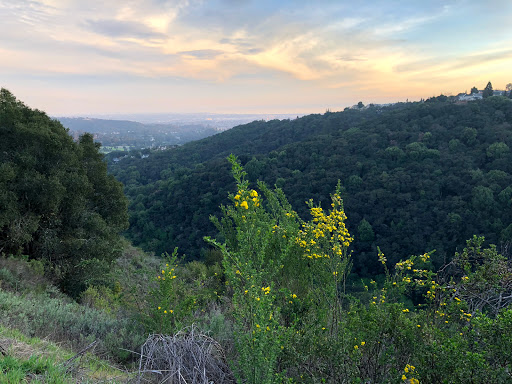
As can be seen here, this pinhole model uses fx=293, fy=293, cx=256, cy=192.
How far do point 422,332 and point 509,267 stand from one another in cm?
135

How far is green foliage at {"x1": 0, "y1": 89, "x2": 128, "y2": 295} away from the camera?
Answer: 7.62 meters

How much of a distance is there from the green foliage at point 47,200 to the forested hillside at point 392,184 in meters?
19.4

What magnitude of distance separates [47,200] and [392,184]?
2867 cm

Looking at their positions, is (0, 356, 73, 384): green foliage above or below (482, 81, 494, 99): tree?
below

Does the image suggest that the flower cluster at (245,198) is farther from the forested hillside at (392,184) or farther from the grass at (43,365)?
the forested hillside at (392,184)

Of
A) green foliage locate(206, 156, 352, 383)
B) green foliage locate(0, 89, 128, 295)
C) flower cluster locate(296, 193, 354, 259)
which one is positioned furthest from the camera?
green foliage locate(0, 89, 128, 295)

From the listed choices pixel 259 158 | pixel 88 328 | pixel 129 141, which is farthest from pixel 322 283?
pixel 129 141

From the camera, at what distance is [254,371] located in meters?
2.40

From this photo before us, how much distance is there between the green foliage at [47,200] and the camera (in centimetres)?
762

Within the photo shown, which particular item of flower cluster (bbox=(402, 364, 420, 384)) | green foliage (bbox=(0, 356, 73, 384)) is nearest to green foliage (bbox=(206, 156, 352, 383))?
flower cluster (bbox=(402, 364, 420, 384))

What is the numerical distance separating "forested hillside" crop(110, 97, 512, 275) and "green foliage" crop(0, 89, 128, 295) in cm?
1943

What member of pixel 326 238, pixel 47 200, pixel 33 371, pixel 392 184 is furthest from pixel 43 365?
pixel 392 184

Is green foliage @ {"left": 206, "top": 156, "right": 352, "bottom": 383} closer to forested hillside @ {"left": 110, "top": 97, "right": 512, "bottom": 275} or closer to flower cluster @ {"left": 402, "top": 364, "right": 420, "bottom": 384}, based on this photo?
flower cluster @ {"left": 402, "top": 364, "right": 420, "bottom": 384}

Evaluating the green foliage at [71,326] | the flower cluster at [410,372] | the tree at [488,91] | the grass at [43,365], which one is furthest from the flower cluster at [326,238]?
the tree at [488,91]
